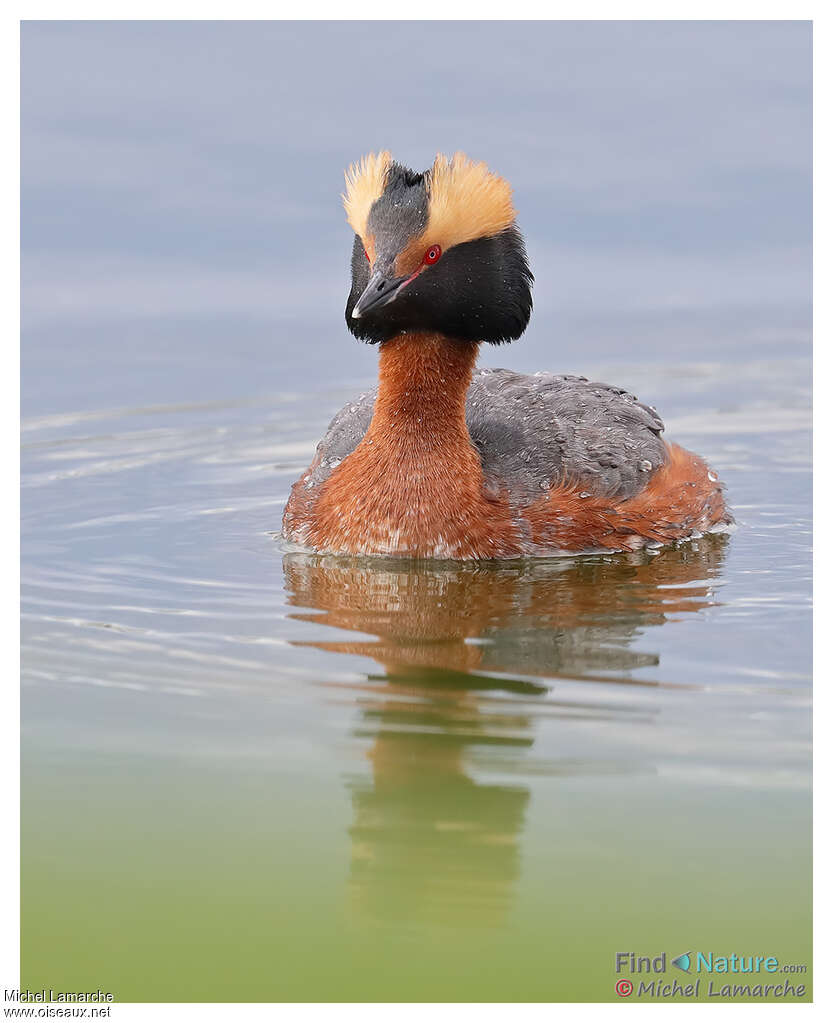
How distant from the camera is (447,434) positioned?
11945 mm

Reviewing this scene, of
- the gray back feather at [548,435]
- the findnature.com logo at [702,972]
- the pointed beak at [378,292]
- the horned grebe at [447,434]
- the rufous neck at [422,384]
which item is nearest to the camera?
the findnature.com logo at [702,972]

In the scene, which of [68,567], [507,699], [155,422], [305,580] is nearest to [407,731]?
[507,699]

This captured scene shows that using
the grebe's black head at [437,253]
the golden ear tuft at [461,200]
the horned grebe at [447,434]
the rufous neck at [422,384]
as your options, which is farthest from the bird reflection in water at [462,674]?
the golden ear tuft at [461,200]

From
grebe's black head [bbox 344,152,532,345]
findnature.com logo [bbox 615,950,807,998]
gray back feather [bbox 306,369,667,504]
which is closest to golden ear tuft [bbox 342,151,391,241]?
grebe's black head [bbox 344,152,532,345]

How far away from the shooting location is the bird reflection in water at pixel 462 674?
21.9 feet

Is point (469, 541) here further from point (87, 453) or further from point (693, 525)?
point (87, 453)

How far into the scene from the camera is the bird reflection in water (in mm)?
6660

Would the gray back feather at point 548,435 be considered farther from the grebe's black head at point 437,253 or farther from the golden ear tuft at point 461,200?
the golden ear tuft at point 461,200

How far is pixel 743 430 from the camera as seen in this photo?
1672 centimetres

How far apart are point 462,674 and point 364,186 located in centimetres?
428

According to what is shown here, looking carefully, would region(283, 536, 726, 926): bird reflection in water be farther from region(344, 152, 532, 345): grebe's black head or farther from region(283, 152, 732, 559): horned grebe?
region(344, 152, 532, 345): grebe's black head

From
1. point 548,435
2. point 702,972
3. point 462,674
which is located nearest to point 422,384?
point 548,435

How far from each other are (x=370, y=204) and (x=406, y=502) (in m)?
2.08

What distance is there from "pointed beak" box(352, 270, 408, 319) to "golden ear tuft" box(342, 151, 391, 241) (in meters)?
0.56
